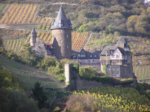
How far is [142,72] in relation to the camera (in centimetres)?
6353

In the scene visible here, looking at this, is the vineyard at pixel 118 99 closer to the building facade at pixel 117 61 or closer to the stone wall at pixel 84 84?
the stone wall at pixel 84 84

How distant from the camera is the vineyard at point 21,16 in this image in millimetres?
81512

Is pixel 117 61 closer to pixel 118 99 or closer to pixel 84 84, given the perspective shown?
pixel 84 84

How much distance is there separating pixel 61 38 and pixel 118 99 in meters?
16.5

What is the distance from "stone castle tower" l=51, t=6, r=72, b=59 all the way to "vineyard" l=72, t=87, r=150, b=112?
455 inches

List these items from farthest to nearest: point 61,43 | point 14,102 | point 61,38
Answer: point 61,43 → point 61,38 → point 14,102

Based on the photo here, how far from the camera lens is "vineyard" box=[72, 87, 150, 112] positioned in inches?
1334

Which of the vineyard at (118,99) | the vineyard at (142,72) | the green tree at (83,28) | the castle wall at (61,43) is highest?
the green tree at (83,28)


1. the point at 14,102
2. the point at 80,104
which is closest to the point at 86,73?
the point at 80,104

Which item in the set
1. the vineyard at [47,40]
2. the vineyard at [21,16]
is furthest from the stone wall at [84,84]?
the vineyard at [21,16]

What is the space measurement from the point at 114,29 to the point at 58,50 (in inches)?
1511

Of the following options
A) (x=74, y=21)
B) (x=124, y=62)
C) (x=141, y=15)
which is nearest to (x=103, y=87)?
(x=124, y=62)

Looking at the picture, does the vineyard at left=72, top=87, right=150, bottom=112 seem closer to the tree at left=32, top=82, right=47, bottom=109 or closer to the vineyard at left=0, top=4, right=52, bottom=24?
the tree at left=32, top=82, right=47, bottom=109

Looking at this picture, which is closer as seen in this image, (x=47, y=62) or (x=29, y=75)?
(x=29, y=75)
